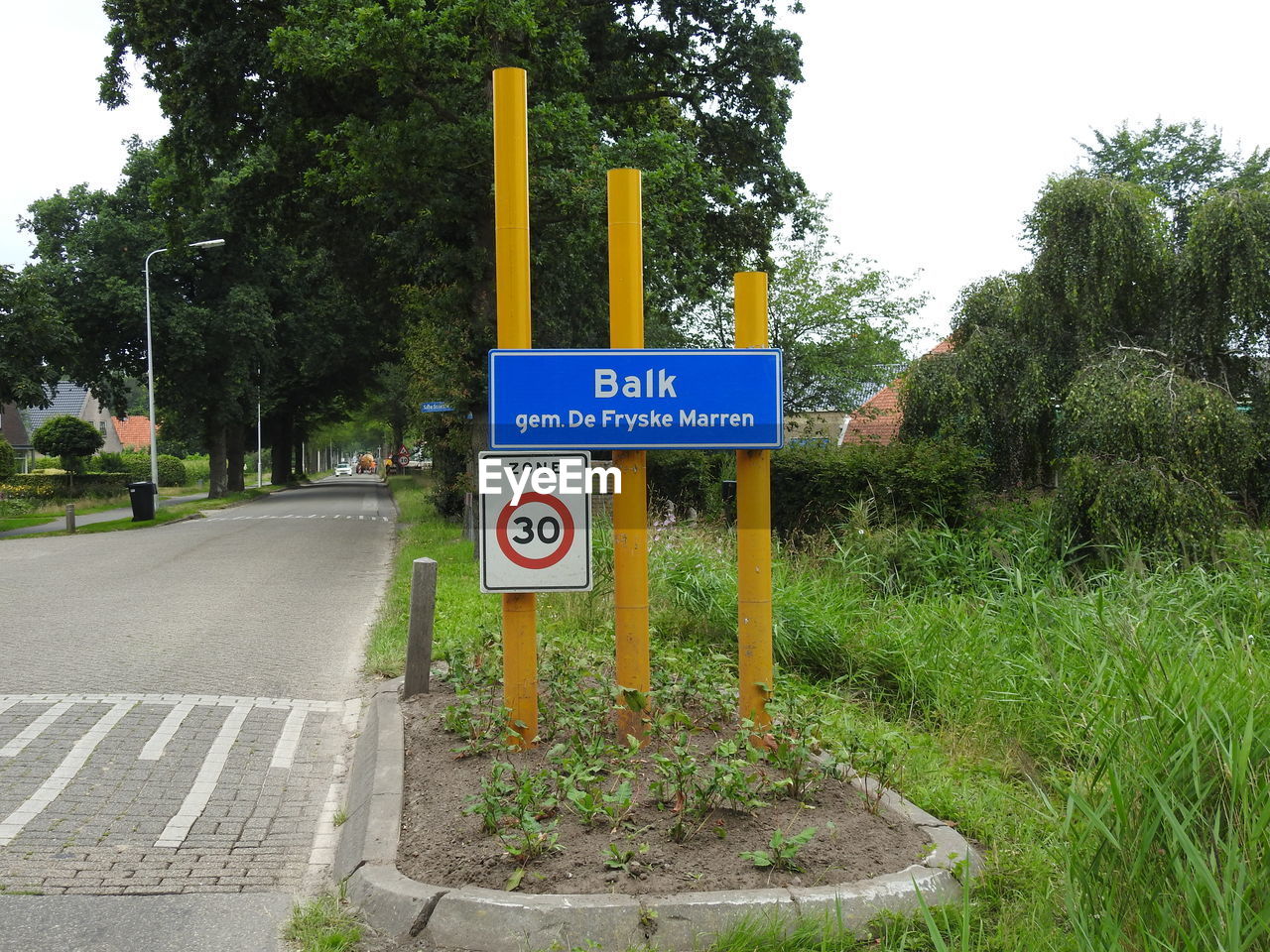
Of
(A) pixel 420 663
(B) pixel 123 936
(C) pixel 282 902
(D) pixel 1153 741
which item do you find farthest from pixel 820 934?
(A) pixel 420 663

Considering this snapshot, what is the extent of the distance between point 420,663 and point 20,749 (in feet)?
7.36

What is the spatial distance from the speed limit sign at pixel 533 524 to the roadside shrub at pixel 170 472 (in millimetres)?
52636

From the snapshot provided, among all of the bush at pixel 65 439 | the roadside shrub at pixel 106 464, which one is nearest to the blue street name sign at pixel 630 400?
the bush at pixel 65 439

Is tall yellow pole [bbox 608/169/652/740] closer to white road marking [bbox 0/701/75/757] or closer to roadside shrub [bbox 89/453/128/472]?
white road marking [bbox 0/701/75/757]

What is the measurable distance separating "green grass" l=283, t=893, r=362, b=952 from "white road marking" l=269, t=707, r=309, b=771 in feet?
6.66

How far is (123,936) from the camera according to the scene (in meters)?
3.70

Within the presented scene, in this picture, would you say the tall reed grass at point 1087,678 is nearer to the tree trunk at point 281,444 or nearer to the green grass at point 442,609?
the green grass at point 442,609

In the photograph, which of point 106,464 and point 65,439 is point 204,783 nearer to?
point 65,439

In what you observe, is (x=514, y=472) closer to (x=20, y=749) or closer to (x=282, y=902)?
(x=282, y=902)

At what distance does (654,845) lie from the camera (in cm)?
393

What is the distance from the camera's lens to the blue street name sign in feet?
16.6

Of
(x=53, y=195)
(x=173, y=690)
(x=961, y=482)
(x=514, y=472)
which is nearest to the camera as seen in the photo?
(x=514, y=472)

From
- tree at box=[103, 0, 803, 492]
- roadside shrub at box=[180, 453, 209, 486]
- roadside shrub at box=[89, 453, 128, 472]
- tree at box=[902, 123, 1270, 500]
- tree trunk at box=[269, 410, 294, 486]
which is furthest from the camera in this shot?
roadside shrub at box=[180, 453, 209, 486]

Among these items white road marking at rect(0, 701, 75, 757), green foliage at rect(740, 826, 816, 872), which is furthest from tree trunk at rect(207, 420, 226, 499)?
green foliage at rect(740, 826, 816, 872)
